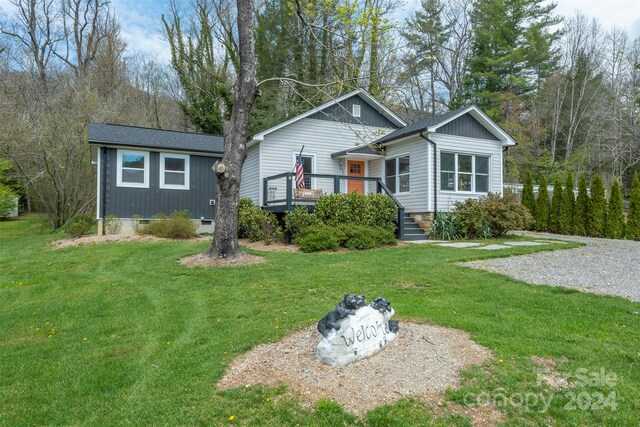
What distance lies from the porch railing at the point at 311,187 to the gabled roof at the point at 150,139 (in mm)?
2850

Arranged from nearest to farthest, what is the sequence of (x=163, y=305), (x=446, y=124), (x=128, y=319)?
1. (x=128, y=319)
2. (x=163, y=305)
3. (x=446, y=124)

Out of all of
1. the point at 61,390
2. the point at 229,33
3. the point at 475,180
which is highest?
the point at 229,33

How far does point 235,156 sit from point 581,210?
507 inches

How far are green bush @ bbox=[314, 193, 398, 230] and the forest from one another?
10.8m

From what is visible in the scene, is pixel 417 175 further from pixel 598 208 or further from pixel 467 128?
pixel 598 208

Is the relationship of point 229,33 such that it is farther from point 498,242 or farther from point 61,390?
point 61,390

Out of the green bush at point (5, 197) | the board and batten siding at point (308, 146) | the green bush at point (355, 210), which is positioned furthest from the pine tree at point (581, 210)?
the green bush at point (5, 197)

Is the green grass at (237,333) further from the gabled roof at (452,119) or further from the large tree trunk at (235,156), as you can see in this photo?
the gabled roof at (452,119)

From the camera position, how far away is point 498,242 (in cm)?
1135

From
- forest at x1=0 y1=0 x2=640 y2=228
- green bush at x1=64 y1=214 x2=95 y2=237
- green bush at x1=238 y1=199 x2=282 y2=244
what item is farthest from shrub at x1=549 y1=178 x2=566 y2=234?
green bush at x1=64 y1=214 x2=95 y2=237

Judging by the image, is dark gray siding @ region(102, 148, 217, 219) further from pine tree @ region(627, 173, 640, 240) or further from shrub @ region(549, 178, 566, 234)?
pine tree @ region(627, 173, 640, 240)

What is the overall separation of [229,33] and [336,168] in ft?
48.2

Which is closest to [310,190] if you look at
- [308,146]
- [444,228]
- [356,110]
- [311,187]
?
[311,187]

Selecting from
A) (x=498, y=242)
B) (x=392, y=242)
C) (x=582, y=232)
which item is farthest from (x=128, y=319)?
(x=582, y=232)
